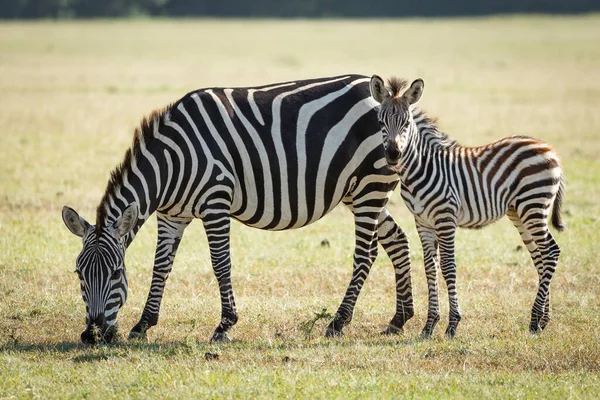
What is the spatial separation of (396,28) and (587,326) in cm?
6492

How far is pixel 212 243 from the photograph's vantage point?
8.45 metres

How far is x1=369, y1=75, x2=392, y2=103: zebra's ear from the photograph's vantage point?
8281 millimetres

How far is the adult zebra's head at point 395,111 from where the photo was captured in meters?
8.03

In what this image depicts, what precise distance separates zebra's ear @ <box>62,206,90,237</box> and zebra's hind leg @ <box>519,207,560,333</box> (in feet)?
13.9

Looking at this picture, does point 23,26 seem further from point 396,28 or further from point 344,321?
point 344,321

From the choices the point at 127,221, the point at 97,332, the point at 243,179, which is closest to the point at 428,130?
the point at 243,179

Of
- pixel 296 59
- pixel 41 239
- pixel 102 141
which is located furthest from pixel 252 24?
pixel 41 239

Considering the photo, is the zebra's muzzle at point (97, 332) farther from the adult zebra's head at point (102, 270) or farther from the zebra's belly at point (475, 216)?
the zebra's belly at point (475, 216)

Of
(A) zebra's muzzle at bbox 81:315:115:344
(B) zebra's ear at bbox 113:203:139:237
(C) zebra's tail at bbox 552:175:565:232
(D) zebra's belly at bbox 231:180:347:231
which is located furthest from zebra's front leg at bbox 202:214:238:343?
(C) zebra's tail at bbox 552:175:565:232

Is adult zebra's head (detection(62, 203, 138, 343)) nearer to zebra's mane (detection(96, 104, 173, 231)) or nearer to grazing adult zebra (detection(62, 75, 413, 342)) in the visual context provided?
grazing adult zebra (detection(62, 75, 413, 342))

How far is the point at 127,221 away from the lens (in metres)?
7.86

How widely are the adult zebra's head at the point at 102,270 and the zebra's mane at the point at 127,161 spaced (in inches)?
5.1

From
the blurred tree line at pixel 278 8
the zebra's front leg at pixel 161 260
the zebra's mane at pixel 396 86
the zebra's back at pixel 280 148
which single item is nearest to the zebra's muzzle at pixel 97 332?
the zebra's front leg at pixel 161 260

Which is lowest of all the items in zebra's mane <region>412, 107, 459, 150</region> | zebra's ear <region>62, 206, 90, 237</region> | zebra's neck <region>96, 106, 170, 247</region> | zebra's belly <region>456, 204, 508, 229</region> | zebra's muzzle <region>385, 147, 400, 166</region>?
zebra's ear <region>62, 206, 90, 237</region>
